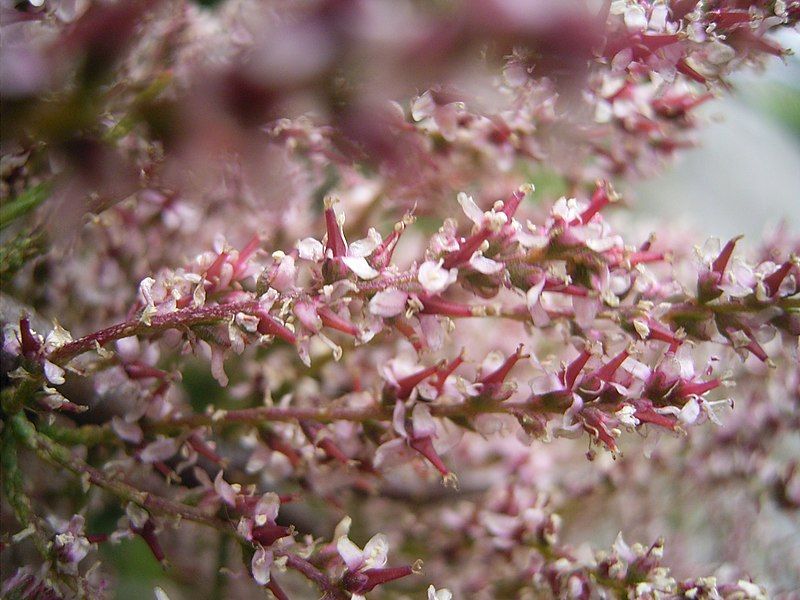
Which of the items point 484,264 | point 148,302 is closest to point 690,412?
point 484,264

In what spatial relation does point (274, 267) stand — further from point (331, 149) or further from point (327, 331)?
point (327, 331)

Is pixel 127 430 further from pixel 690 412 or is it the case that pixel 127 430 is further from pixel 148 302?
pixel 690 412

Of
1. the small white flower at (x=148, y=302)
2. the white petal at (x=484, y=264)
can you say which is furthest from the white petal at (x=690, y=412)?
the small white flower at (x=148, y=302)

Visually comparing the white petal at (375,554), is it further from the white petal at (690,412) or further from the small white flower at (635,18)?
the small white flower at (635,18)

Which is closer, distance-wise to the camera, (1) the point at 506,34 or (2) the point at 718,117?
(1) the point at 506,34

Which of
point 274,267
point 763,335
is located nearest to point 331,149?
point 274,267

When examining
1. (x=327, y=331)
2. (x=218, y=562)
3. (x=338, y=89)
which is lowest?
(x=218, y=562)

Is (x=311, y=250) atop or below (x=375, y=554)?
atop
